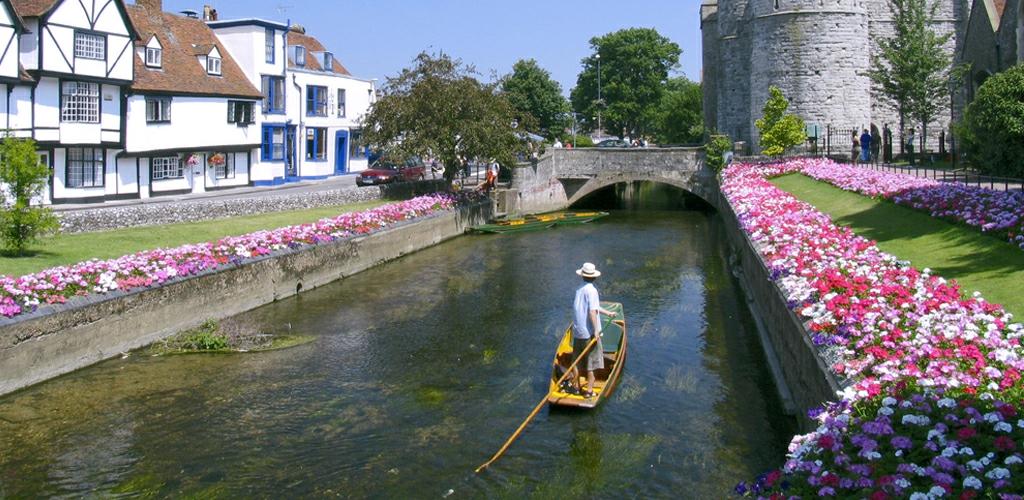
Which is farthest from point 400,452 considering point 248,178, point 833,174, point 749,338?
point 248,178

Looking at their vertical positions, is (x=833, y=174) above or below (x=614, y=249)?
above

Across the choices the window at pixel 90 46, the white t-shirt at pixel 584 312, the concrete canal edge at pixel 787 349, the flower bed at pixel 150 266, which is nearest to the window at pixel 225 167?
the window at pixel 90 46

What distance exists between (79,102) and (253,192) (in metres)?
9.76

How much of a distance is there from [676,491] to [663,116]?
84.7m

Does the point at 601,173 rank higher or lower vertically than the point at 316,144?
lower

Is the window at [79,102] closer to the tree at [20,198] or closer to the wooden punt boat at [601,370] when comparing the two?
the tree at [20,198]

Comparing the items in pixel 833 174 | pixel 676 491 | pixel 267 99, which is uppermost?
pixel 267 99

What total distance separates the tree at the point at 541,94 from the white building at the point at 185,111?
49930 millimetres

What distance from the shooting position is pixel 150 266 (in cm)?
1905

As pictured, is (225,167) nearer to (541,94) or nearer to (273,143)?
(273,143)

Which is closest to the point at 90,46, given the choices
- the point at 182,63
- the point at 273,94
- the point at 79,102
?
the point at 79,102

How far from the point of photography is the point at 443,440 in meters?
13.2

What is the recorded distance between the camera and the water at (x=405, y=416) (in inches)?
466

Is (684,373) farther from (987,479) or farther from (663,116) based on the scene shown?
(663,116)
